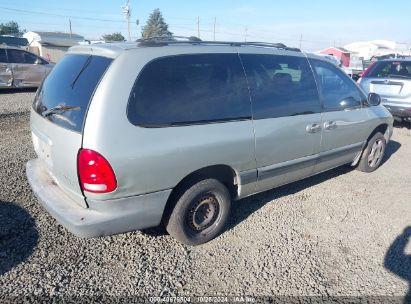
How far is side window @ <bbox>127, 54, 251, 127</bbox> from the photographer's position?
8.22 feet

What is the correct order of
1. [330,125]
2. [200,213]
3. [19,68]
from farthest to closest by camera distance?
[19,68] → [330,125] → [200,213]

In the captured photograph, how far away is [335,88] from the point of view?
13.4 ft

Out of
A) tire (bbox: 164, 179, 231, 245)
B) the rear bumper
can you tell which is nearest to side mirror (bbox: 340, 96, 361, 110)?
tire (bbox: 164, 179, 231, 245)

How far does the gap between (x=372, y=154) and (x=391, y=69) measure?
3754 mm

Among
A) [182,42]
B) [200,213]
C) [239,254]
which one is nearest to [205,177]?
[200,213]

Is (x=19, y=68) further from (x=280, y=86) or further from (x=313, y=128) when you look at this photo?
(x=313, y=128)

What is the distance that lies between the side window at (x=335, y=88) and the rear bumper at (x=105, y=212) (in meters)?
2.40

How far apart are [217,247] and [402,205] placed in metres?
2.59

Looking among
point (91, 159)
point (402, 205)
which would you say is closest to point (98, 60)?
point (91, 159)

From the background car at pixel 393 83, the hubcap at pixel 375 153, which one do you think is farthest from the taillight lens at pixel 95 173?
the background car at pixel 393 83

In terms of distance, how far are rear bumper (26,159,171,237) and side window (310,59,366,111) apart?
2401 mm

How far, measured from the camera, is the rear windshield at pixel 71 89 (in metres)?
2.46

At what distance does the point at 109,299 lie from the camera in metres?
2.42

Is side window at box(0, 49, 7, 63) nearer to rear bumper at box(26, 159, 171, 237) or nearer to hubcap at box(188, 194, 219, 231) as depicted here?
rear bumper at box(26, 159, 171, 237)
